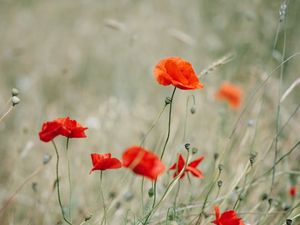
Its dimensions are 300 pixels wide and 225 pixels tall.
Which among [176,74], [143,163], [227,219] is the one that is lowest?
[227,219]

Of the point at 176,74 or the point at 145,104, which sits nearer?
the point at 176,74

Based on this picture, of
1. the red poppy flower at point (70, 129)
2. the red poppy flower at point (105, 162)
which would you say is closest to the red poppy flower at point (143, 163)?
the red poppy flower at point (105, 162)

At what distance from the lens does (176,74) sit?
132cm

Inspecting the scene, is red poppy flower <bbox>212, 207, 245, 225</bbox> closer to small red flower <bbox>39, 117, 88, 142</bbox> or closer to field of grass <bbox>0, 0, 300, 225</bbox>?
field of grass <bbox>0, 0, 300, 225</bbox>

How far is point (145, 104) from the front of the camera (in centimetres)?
348

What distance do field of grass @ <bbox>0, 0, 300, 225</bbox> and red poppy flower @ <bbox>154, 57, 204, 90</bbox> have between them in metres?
0.20

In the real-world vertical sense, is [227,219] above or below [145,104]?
below

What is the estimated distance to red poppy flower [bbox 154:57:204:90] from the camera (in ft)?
4.30

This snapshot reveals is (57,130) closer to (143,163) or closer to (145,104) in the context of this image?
(143,163)

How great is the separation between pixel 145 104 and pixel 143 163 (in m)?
2.25

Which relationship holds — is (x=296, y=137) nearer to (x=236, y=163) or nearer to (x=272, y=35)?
(x=236, y=163)

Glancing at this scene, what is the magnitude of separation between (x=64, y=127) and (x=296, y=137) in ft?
4.97

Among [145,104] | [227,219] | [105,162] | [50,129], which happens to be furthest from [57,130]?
[145,104]

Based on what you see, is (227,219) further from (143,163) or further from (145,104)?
(145,104)
